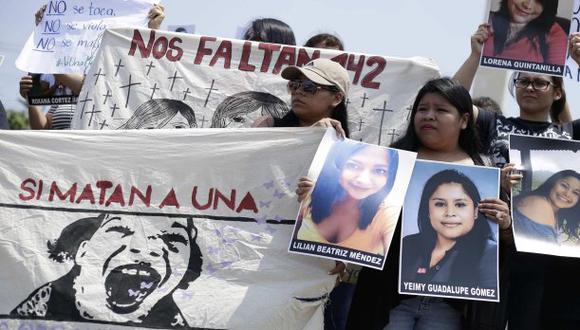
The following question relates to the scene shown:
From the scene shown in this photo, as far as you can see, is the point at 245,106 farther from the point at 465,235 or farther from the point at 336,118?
the point at 465,235

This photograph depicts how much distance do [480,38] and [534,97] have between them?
0.40 meters

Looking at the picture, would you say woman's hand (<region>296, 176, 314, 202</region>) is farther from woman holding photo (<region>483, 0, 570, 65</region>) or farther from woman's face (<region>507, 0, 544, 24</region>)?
woman's face (<region>507, 0, 544, 24</region>)

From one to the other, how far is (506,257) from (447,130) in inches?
23.7

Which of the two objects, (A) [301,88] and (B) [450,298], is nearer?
(B) [450,298]

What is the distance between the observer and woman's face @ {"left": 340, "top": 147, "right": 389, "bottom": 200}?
3.87 m

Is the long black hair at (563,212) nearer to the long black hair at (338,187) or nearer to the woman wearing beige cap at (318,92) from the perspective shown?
the long black hair at (338,187)

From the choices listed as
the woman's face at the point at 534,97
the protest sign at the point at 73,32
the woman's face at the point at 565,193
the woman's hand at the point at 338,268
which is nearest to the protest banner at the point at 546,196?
the woman's face at the point at 565,193

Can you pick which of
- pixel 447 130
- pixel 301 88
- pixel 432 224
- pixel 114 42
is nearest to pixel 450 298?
pixel 432 224

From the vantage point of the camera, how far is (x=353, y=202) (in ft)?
12.6

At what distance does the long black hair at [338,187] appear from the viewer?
382 cm

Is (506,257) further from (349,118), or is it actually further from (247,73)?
(247,73)

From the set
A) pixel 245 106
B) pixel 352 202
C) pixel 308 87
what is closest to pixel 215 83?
pixel 245 106

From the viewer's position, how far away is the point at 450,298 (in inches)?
150

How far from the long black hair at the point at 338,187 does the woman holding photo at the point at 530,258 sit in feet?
1.67
